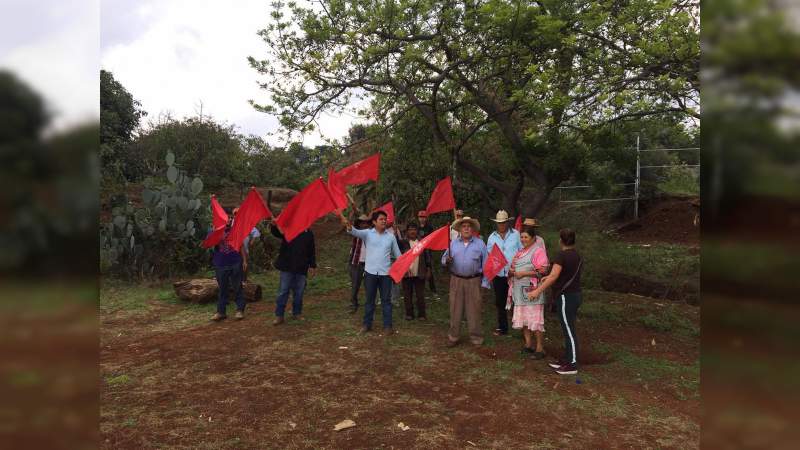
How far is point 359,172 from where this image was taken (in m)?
7.83

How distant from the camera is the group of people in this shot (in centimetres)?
557

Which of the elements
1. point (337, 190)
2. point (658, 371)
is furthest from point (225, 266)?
point (658, 371)

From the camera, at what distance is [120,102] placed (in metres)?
18.6

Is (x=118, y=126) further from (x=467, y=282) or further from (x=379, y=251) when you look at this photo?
(x=467, y=282)

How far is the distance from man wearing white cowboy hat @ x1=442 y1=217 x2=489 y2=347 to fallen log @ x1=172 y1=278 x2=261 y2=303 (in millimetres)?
4529

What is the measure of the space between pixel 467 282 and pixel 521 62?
3.95 m

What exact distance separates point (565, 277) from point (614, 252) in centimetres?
826

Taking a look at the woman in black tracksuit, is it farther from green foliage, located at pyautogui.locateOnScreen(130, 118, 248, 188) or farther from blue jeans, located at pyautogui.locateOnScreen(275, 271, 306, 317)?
green foliage, located at pyautogui.locateOnScreen(130, 118, 248, 188)

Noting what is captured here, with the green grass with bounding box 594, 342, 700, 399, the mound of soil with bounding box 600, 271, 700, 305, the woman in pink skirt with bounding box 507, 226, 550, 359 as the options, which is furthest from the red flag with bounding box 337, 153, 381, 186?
the mound of soil with bounding box 600, 271, 700, 305

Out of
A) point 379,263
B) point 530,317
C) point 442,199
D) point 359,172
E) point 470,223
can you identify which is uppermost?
point 359,172

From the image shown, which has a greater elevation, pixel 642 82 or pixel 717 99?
pixel 642 82

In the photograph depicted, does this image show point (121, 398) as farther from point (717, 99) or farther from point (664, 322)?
point (664, 322)

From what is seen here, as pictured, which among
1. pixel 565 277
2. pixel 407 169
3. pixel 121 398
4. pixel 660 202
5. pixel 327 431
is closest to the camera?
pixel 327 431

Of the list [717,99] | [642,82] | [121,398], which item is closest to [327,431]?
[121,398]
